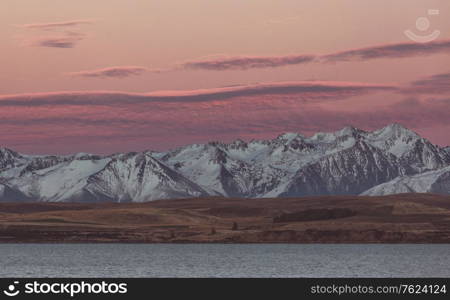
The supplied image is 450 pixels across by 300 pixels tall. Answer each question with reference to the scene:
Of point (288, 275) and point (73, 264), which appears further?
point (73, 264)

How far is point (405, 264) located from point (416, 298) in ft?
415

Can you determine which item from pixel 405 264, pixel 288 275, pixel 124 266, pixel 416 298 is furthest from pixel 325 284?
pixel 405 264

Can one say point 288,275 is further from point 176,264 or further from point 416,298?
point 416,298

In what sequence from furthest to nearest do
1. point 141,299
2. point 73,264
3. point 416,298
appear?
point 73,264 → point 416,298 → point 141,299

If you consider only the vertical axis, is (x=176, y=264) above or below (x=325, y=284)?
above

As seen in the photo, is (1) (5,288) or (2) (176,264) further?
(2) (176,264)

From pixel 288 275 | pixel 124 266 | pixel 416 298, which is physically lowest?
pixel 416 298

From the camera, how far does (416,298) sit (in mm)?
57000

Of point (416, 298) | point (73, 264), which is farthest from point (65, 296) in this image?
point (73, 264)

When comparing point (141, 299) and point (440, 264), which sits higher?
point (440, 264)

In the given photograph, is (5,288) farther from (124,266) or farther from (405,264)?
(405,264)

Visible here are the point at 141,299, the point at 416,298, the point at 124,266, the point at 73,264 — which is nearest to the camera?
the point at 141,299

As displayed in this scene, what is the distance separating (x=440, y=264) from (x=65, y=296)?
137866 mm

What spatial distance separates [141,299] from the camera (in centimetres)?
5281
